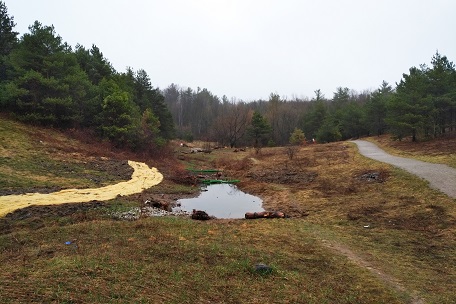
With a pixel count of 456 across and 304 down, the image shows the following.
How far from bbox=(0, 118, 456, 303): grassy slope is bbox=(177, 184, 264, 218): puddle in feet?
8.99

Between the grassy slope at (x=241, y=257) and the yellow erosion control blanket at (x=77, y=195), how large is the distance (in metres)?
1.19

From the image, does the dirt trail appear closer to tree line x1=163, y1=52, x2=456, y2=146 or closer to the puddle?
the puddle

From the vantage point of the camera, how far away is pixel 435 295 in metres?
6.43

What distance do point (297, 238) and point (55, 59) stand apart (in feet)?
88.7

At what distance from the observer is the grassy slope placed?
5.86 meters

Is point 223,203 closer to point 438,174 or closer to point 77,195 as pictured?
point 77,195

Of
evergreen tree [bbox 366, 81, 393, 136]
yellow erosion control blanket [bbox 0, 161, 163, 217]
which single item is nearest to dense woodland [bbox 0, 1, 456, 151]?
evergreen tree [bbox 366, 81, 393, 136]

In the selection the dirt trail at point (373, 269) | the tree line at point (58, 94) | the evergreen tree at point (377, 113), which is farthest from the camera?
the evergreen tree at point (377, 113)

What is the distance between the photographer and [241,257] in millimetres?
7961

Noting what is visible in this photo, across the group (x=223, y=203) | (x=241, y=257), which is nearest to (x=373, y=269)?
(x=241, y=257)

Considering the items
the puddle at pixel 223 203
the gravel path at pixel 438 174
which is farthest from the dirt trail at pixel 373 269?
the gravel path at pixel 438 174

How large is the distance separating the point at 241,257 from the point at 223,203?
10.1 m

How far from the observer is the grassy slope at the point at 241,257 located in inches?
231

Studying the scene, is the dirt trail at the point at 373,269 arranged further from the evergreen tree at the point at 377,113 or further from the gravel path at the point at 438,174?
the evergreen tree at the point at 377,113
